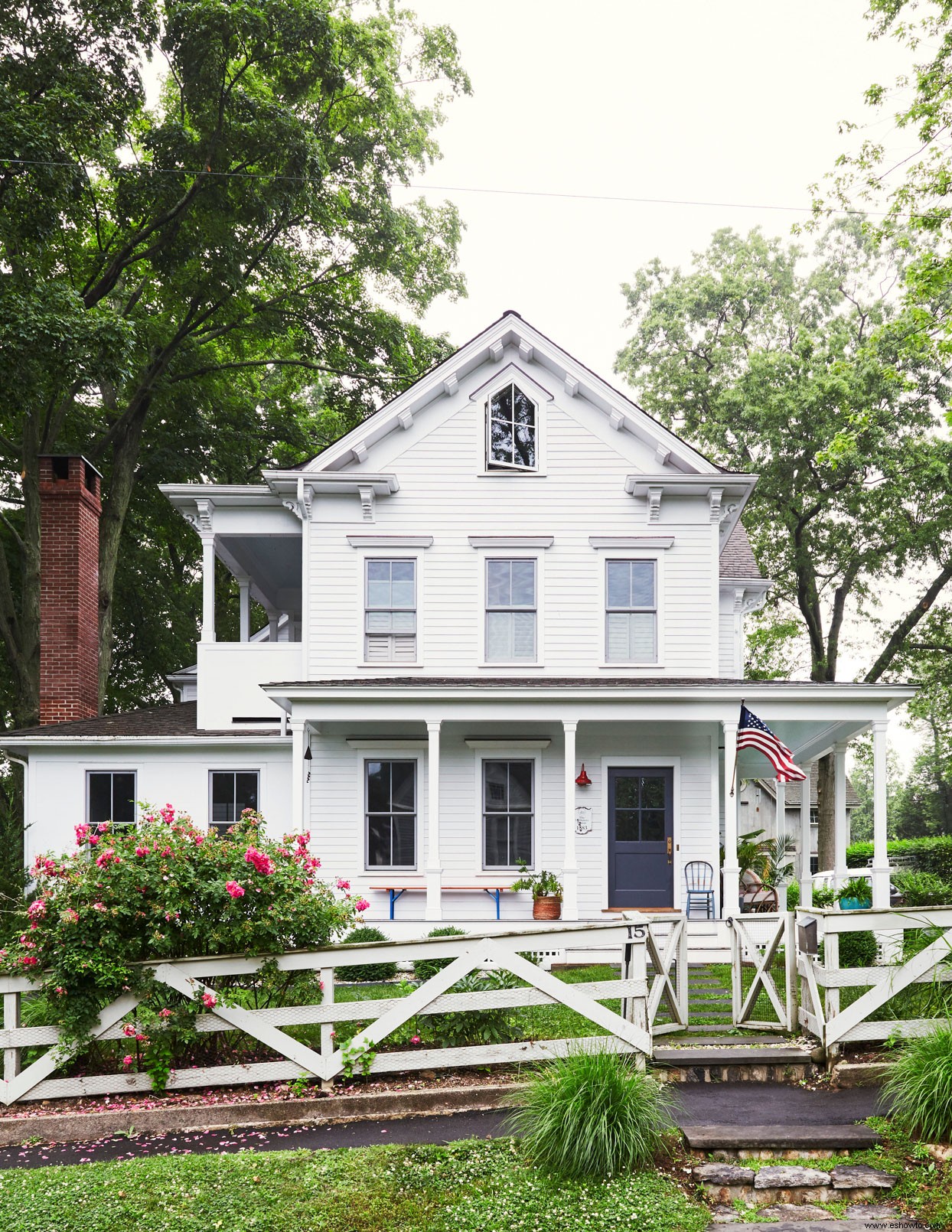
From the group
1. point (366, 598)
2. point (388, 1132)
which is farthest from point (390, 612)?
point (388, 1132)

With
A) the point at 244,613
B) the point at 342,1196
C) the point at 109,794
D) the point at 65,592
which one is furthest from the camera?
the point at 244,613

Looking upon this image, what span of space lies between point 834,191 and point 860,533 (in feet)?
45.2

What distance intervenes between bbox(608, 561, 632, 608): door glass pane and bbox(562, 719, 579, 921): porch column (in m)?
2.67

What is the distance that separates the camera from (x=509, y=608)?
18.0m

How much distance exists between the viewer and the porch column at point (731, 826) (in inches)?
603

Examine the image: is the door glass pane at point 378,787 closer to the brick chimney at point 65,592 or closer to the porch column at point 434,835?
the porch column at point 434,835

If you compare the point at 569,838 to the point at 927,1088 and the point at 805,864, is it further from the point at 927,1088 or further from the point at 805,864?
the point at 927,1088

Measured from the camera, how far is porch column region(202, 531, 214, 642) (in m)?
18.3

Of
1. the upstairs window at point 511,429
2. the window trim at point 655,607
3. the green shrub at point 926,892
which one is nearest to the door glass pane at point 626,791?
the window trim at point 655,607

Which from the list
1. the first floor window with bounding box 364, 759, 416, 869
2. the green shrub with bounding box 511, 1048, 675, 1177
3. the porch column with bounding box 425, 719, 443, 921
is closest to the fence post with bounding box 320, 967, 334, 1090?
the green shrub with bounding box 511, 1048, 675, 1177

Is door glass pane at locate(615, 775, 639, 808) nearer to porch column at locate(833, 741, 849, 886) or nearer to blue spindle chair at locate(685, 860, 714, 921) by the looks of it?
blue spindle chair at locate(685, 860, 714, 921)

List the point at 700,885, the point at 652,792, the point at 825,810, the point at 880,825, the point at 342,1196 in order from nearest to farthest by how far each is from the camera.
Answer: the point at 342,1196
the point at 880,825
the point at 700,885
the point at 652,792
the point at 825,810

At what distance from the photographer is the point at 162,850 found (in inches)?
354

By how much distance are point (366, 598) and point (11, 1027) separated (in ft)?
Result: 33.7
